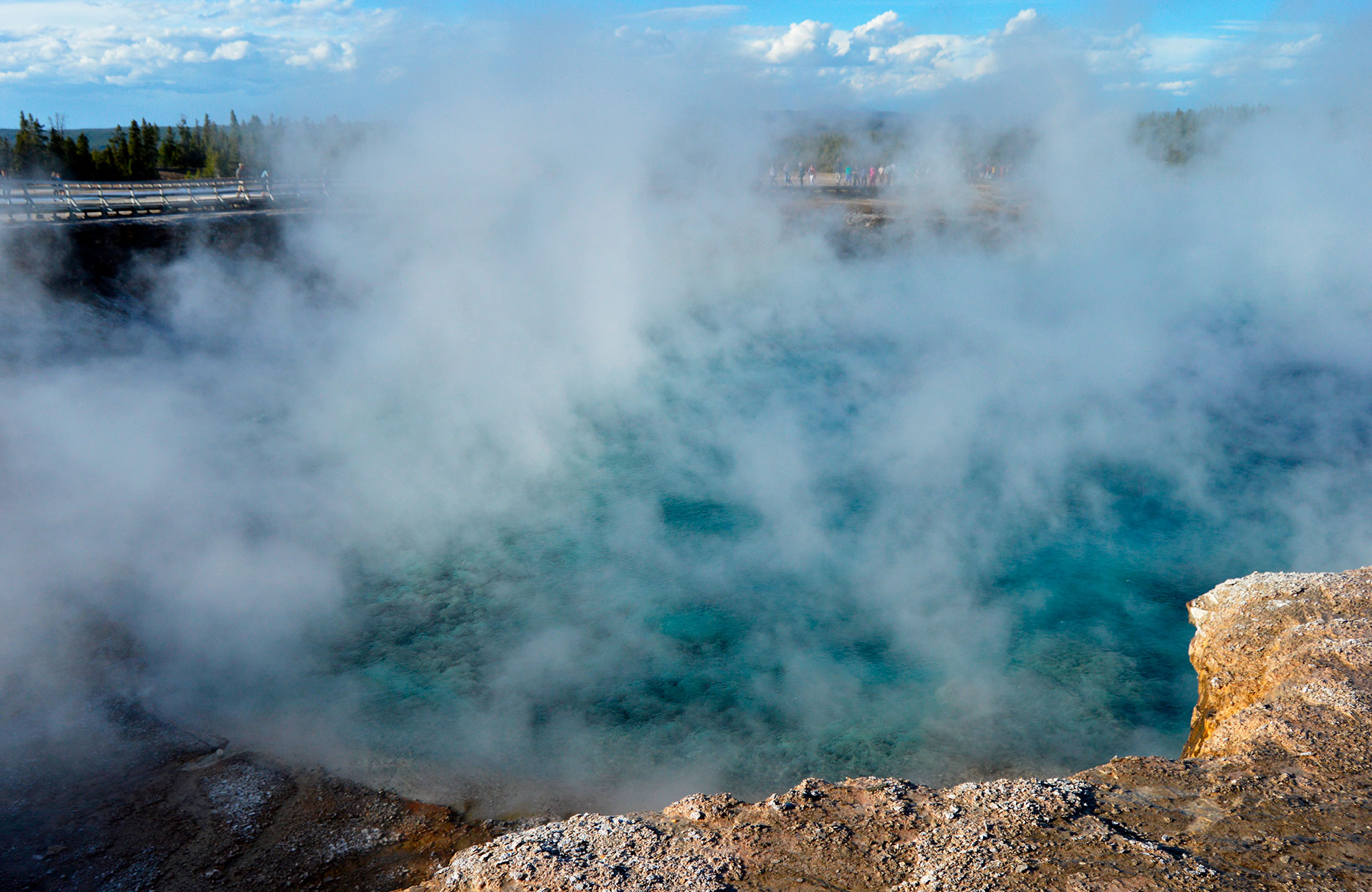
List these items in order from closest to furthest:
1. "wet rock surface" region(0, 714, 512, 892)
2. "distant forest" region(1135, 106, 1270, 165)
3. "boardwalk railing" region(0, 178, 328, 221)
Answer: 1. "wet rock surface" region(0, 714, 512, 892)
2. "boardwalk railing" region(0, 178, 328, 221)
3. "distant forest" region(1135, 106, 1270, 165)

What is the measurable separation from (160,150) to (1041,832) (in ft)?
108

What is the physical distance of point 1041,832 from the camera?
2910 mm

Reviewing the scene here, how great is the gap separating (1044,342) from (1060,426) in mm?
3261

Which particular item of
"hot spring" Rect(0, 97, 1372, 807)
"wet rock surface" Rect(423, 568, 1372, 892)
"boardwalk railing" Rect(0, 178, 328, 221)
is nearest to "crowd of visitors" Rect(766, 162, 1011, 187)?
"hot spring" Rect(0, 97, 1372, 807)

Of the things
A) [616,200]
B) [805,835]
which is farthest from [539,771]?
[616,200]

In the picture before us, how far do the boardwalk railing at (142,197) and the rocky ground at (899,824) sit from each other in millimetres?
10934

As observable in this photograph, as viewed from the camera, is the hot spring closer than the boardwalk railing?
Yes

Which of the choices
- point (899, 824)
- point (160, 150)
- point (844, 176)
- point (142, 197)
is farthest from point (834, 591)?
point (160, 150)

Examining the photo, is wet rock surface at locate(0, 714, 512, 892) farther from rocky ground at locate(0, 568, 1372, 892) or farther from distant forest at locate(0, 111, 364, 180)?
distant forest at locate(0, 111, 364, 180)

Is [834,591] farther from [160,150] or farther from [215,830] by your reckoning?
[160,150]

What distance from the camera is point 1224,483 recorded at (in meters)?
8.91

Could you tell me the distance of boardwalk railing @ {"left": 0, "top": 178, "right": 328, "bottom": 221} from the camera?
12562mm

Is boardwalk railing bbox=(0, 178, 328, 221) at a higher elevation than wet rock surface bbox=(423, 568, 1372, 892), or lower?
higher

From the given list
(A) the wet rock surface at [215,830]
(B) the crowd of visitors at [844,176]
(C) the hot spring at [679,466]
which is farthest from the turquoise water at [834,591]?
(B) the crowd of visitors at [844,176]
